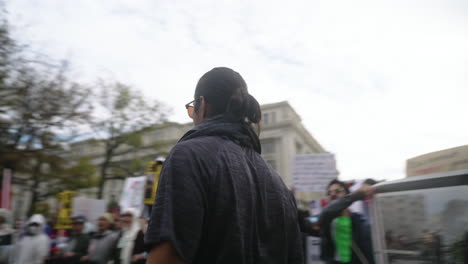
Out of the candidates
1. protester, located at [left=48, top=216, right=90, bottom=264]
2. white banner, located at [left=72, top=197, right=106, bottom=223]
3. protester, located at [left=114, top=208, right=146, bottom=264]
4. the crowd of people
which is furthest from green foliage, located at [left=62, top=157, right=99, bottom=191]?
protester, located at [left=114, top=208, right=146, bottom=264]

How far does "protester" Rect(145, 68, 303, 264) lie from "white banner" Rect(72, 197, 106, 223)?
845 centimetres

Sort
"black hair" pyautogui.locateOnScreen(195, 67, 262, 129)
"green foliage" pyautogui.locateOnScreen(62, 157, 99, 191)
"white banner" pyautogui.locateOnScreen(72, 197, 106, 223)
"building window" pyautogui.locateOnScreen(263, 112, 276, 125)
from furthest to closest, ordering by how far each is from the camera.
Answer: "building window" pyautogui.locateOnScreen(263, 112, 276, 125)
"green foliage" pyautogui.locateOnScreen(62, 157, 99, 191)
"white banner" pyautogui.locateOnScreen(72, 197, 106, 223)
"black hair" pyautogui.locateOnScreen(195, 67, 262, 129)

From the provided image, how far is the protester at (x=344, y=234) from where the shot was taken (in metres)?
3.42

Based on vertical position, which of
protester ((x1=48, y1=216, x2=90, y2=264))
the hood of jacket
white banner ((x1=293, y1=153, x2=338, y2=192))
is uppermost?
white banner ((x1=293, y1=153, x2=338, y2=192))

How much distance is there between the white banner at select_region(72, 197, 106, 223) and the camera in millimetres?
8820

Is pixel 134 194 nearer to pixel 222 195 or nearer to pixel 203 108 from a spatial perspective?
pixel 203 108

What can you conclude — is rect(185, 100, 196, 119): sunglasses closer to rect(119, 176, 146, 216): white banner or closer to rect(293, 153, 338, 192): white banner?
rect(119, 176, 146, 216): white banner

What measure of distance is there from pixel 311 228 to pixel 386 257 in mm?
2139

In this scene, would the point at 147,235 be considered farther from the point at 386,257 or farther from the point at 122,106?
the point at 122,106

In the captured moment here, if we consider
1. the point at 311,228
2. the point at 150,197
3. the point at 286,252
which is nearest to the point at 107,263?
the point at 150,197

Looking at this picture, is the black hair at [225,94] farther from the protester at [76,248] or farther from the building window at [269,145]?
the building window at [269,145]

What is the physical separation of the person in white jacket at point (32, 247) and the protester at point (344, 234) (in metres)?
5.31

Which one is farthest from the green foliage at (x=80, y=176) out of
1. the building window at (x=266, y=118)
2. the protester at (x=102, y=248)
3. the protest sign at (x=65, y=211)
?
the building window at (x=266, y=118)

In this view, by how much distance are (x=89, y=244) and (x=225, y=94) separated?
5886mm
